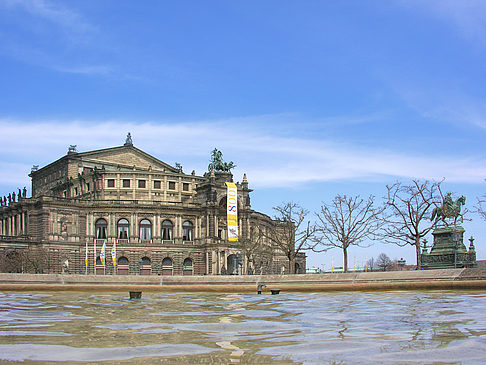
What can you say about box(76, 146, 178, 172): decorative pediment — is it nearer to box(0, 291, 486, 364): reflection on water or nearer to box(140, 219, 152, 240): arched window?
box(140, 219, 152, 240): arched window

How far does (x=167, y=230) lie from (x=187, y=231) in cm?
416

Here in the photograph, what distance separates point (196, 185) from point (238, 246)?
56.2ft

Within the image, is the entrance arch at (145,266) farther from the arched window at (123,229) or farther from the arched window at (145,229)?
the arched window at (123,229)

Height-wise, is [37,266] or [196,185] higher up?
[196,185]

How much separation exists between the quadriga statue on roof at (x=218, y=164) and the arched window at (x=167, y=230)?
1730 centimetres

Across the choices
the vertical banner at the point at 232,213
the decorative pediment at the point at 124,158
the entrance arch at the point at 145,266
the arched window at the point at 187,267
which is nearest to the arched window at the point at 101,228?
the entrance arch at the point at 145,266

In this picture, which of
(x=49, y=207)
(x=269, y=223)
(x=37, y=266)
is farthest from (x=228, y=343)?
(x=269, y=223)

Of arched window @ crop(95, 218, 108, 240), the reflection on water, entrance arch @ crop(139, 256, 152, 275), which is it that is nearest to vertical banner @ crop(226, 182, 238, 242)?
entrance arch @ crop(139, 256, 152, 275)

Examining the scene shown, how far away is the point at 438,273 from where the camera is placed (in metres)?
33.8

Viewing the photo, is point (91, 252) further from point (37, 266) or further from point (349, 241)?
point (349, 241)

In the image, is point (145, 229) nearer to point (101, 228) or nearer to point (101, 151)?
point (101, 228)

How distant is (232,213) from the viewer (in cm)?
10881

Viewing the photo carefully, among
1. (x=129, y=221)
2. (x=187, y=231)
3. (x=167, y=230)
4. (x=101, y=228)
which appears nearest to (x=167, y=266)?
(x=167, y=230)

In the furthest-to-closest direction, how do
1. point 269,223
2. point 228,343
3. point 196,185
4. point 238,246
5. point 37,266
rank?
1. point 269,223
2. point 196,185
3. point 238,246
4. point 37,266
5. point 228,343
